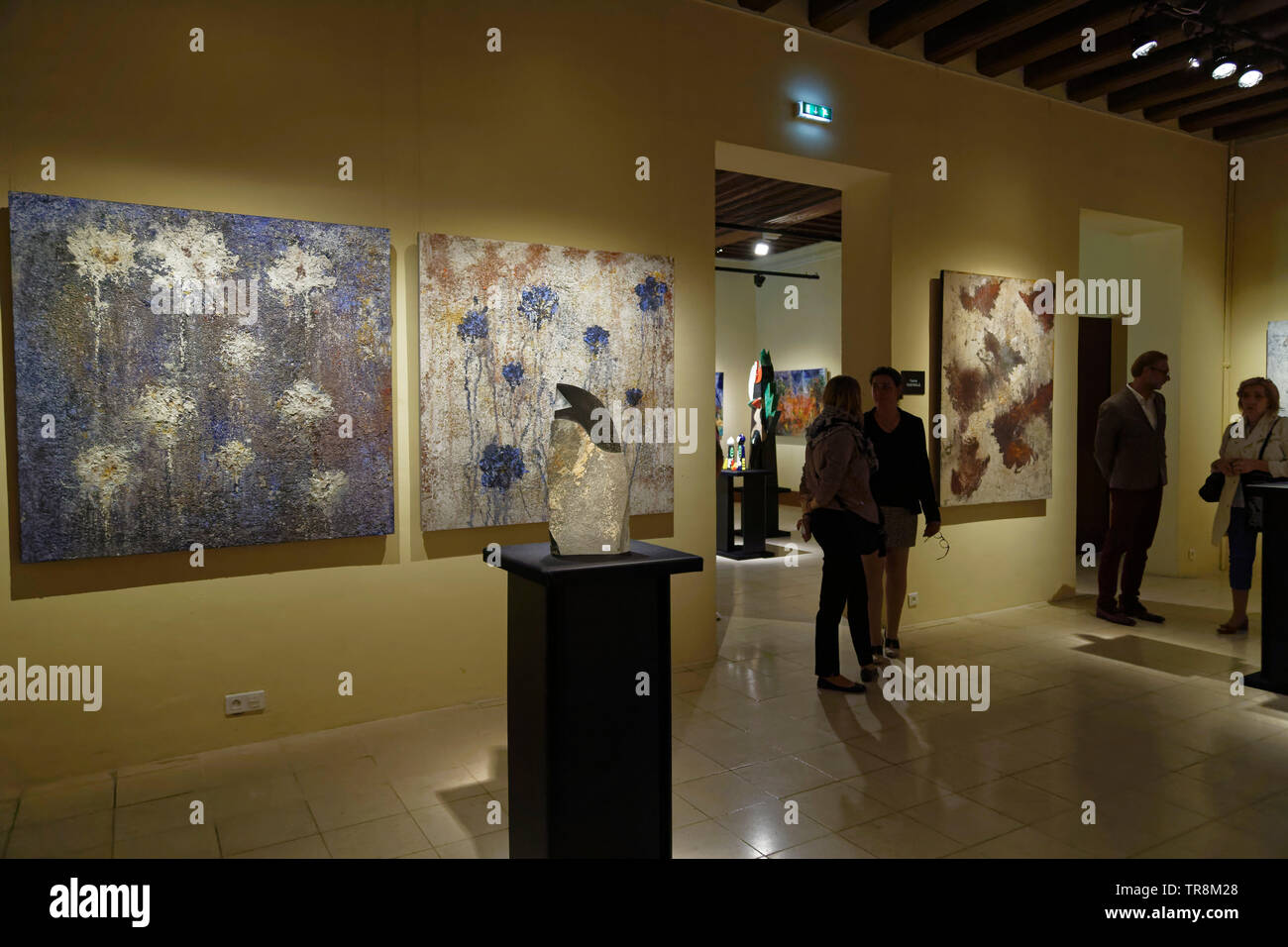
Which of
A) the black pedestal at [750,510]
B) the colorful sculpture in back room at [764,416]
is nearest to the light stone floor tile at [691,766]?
the black pedestal at [750,510]

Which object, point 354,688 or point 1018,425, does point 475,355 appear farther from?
point 1018,425

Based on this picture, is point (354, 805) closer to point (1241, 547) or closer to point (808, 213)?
point (1241, 547)

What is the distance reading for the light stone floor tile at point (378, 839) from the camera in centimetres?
295

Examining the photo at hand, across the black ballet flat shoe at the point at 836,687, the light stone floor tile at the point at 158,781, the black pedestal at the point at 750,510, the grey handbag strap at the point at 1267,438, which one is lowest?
the light stone floor tile at the point at 158,781

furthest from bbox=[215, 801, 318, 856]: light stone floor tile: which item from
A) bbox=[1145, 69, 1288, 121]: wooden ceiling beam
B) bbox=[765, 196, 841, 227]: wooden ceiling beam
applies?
bbox=[765, 196, 841, 227]: wooden ceiling beam

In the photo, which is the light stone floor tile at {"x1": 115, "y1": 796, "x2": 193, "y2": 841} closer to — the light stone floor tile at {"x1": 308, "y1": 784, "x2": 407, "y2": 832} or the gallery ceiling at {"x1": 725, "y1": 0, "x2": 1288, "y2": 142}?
the light stone floor tile at {"x1": 308, "y1": 784, "x2": 407, "y2": 832}

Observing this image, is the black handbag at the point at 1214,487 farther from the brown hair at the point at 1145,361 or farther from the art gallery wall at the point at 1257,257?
the art gallery wall at the point at 1257,257

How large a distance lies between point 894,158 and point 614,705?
4885 mm

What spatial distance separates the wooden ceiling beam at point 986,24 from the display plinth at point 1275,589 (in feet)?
10.4

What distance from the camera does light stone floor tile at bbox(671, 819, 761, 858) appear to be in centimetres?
293

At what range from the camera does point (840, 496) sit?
4.43 metres

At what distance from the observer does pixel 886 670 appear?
5035mm

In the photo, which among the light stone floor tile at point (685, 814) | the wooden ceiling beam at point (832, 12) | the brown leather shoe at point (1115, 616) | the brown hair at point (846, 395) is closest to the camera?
the light stone floor tile at point (685, 814)
